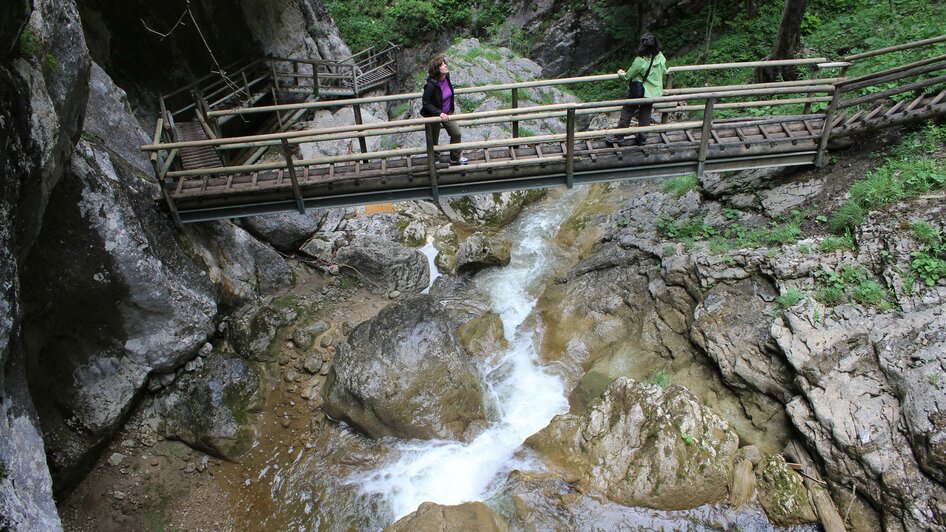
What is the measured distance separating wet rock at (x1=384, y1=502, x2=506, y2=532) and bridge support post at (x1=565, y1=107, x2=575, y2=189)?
16.7ft

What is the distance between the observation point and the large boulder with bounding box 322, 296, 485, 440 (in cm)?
794

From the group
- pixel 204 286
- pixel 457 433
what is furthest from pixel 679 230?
pixel 204 286

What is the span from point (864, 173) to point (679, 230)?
2.87 m

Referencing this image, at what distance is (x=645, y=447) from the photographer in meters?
7.01

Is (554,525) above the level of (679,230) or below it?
below

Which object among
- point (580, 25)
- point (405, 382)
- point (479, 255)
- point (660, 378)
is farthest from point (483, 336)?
point (580, 25)

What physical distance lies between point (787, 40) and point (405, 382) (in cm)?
1089

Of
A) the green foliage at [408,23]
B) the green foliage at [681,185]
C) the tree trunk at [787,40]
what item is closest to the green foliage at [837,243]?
the green foliage at [681,185]

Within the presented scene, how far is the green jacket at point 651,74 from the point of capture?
7895 mm

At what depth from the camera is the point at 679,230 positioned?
973cm

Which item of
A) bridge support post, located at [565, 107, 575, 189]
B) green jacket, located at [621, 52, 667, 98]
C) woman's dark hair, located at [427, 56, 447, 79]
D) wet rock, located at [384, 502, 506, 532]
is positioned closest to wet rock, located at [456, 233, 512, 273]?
bridge support post, located at [565, 107, 575, 189]

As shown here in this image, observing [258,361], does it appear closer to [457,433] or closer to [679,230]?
[457,433]

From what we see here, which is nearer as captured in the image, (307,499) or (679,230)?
(307,499)

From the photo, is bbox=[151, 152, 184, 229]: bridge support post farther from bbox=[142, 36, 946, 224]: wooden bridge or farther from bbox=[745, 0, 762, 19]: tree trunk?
bbox=[745, 0, 762, 19]: tree trunk
